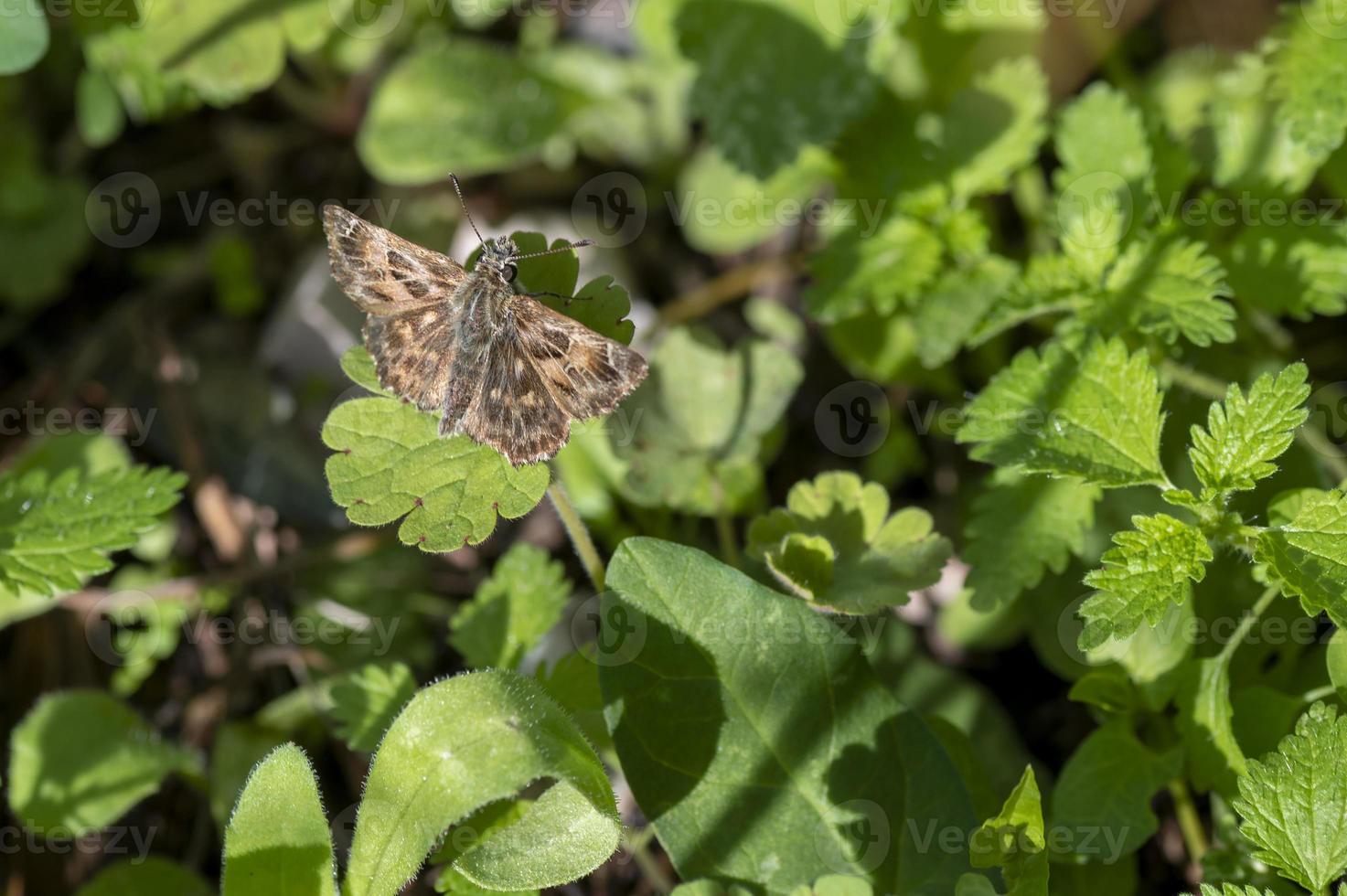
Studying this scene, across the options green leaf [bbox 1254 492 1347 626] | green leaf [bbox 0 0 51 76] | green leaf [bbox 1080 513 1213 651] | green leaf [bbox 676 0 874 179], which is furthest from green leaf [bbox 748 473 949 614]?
green leaf [bbox 0 0 51 76]

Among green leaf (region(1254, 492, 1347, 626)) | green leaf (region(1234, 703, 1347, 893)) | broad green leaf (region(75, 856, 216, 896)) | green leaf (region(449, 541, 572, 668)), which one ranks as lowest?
broad green leaf (region(75, 856, 216, 896))

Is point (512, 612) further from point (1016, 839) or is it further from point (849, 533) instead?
point (1016, 839)

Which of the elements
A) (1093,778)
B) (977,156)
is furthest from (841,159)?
(1093,778)

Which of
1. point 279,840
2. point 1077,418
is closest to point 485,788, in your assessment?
point 279,840

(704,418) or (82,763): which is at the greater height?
(704,418)

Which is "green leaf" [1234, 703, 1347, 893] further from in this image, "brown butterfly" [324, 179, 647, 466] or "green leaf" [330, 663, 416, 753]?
"green leaf" [330, 663, 416, 753]
